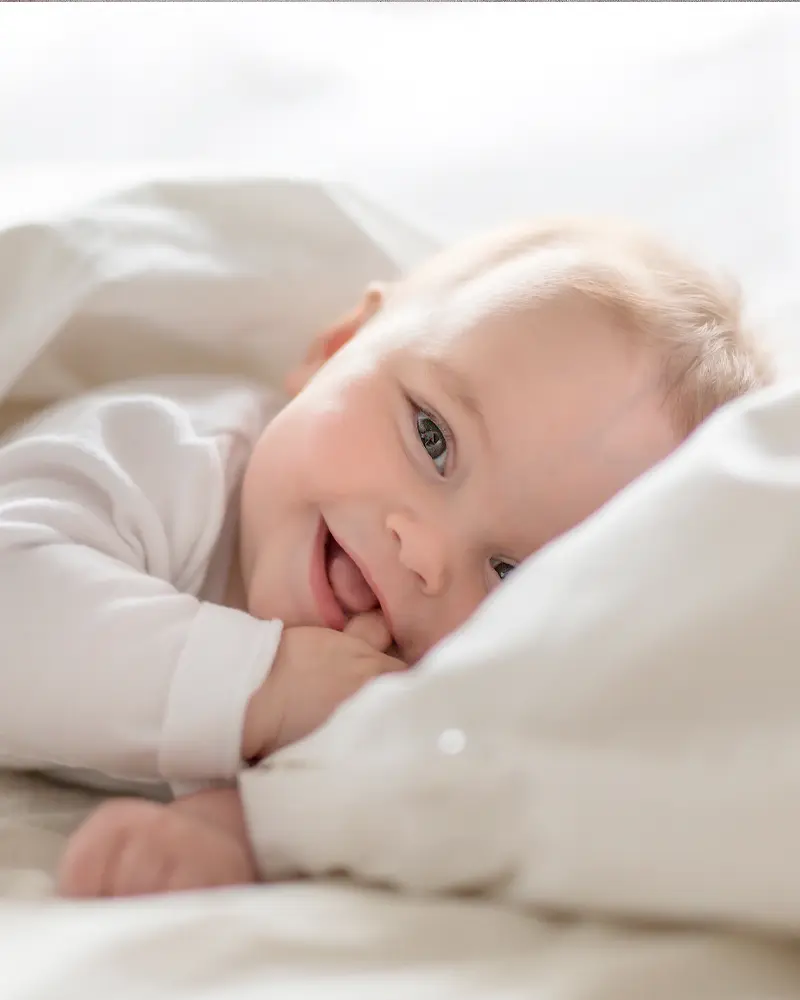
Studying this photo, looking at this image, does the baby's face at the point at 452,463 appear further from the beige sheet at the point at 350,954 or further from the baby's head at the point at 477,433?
the beige sheet at the point at 350,954

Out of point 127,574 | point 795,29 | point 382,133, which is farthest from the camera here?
point 795,29

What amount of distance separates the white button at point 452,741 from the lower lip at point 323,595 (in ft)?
0.77

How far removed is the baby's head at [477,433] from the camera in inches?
31.5

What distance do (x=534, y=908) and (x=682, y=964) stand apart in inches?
3.1

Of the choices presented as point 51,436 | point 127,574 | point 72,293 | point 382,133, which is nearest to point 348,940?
point 127,574

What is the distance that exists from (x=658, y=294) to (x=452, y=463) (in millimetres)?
204

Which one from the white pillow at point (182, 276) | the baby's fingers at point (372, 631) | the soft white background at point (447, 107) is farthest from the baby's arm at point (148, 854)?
the soft white background at point (447, 107)

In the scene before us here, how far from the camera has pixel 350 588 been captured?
84cm

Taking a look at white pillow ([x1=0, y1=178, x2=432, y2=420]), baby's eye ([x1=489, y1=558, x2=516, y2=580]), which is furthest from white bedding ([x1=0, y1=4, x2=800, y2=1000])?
baby's eye ([x1=489, y1=558, x2=516, y2=580])

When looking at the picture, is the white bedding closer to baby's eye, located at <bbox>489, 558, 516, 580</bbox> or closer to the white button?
the white button

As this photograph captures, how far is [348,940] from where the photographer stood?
56 cm

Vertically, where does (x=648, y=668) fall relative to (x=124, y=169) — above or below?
below

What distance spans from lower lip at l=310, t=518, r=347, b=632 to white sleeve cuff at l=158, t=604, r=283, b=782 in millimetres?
65

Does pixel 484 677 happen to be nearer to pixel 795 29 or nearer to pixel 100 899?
pixel 100 899
